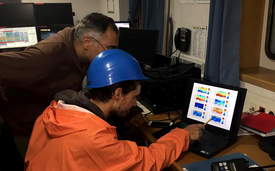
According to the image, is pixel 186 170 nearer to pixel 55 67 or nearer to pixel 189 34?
pixel 55 67

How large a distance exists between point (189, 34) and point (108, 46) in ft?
3.01

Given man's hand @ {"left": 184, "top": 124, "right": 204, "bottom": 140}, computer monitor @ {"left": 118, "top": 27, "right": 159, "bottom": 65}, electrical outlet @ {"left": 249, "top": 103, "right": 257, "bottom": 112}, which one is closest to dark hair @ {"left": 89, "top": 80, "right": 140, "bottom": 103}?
man's hand @ {"left": 184, "top": 124, "right": 204, "bottom": 140}

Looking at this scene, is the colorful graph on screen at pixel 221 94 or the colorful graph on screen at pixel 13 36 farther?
the colorful graph on screen at pixel 13 36

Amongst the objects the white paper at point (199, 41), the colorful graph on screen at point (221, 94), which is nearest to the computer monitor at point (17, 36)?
the white paper at point (199, 41)

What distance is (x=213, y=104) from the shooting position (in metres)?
1.39

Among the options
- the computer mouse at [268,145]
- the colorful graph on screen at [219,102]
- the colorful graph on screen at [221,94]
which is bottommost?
the computer mouse at [268,145]

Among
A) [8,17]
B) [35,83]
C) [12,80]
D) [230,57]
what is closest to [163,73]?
[230,57]

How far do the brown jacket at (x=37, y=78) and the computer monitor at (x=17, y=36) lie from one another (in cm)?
220

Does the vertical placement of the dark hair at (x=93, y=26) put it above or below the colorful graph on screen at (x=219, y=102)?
above

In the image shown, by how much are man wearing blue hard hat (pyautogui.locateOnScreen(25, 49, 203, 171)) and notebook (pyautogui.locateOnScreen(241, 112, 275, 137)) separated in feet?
1.07

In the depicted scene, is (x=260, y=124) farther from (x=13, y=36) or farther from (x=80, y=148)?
(x=13, y=36)

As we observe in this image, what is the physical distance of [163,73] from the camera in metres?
1.81

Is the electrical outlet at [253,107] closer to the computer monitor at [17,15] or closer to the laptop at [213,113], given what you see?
the laptop at [213,113]

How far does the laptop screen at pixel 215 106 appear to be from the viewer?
1300 millimetres
